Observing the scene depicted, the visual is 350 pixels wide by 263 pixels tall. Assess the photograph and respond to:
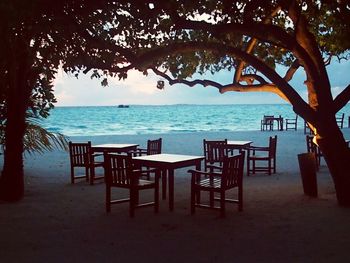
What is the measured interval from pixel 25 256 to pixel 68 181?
18.0ft

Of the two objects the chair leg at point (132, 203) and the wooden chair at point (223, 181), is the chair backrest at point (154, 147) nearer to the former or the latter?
the wooden chair at point (223, 181)

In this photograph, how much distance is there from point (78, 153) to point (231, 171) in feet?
14.2

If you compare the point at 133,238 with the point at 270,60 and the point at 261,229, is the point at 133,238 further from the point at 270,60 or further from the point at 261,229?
the point at 270,60

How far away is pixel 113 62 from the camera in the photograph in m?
7.31

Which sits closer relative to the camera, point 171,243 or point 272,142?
point 171,243

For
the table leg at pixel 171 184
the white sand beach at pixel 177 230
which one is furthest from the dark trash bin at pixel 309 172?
the table leg at pixel 171 184

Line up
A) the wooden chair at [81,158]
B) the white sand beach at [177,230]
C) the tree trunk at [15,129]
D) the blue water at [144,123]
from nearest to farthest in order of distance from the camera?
the white sand beach at [177,230] < the tree trunk at [15,129] < the wooden chair at [81,158] < the blue water at [144,123]

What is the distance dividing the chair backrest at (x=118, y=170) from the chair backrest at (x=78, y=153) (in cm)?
300

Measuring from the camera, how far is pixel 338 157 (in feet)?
23.0

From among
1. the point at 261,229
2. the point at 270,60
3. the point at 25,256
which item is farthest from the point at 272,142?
the point at 25,256

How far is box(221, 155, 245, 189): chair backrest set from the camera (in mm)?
6355

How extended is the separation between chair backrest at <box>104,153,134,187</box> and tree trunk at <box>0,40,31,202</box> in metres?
2.02

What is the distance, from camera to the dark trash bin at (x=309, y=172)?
7.66m

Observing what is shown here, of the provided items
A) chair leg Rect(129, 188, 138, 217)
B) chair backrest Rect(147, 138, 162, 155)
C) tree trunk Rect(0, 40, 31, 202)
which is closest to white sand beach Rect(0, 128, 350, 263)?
chair leg Rect(129, 188, 138, 217)
